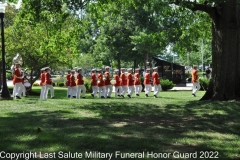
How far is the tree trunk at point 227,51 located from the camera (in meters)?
12.2

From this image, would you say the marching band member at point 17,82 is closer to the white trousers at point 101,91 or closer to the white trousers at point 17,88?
the white trousers at point 17,88

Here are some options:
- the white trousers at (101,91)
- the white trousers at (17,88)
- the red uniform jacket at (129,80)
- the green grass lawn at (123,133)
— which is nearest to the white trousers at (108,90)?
the white trousers at (101,91)

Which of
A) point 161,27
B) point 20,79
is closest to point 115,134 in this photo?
Result: point 20,79

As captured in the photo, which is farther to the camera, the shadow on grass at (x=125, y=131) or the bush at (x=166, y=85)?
the bush at (x=166, y=85)

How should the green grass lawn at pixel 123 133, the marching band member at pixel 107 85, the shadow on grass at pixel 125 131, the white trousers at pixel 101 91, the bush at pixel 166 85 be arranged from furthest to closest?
the bush at pixel 166 85
the marching band member at pixel 107 85
the white trousers at pixel 101 91
the shadow on grass at pixel 125 131
the green grass lawn at pixel 123 133

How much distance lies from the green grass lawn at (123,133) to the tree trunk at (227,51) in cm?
266

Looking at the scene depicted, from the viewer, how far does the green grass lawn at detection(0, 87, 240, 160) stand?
542 centimetres

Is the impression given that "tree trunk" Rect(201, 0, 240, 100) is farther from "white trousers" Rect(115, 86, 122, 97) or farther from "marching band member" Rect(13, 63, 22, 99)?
"marching band member" Rect(13, 63, 22, 99)

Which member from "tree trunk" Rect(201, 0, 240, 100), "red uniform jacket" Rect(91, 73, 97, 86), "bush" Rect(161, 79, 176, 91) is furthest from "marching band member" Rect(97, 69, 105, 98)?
"tree trunk" Rect(201, 0, 240, 100)

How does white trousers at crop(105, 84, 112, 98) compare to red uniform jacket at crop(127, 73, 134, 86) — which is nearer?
red uniform jacket at crop(127, 73, 134, 86)

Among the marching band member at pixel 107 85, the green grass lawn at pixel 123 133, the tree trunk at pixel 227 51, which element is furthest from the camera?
the marching band member at pixel 107 85

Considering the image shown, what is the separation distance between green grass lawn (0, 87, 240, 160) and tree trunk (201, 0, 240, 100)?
2.66m

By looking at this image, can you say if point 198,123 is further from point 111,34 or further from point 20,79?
point 111,34

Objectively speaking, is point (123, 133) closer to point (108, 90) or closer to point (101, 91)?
point (101, 91)
